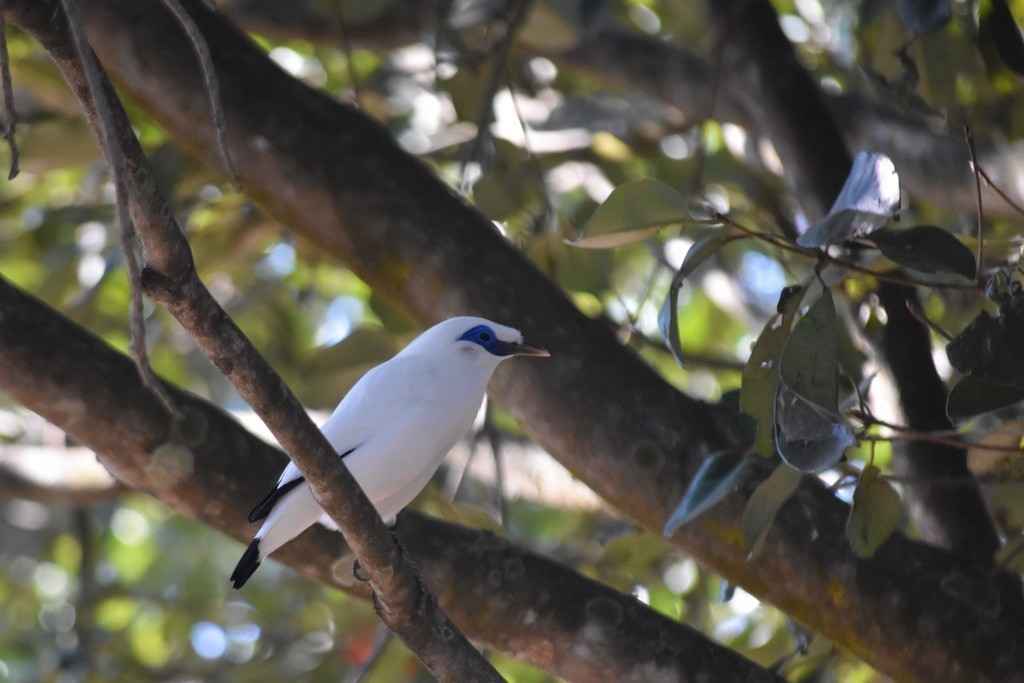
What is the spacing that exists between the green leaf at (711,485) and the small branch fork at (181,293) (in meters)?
0.56

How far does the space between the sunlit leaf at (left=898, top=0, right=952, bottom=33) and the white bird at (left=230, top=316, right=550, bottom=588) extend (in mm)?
1080

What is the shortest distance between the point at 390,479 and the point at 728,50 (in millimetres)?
1983

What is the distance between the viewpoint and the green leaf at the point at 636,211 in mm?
2242

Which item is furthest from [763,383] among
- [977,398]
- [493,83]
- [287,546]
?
[493,83]

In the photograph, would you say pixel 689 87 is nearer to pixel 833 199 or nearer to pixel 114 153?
pixel 833 199

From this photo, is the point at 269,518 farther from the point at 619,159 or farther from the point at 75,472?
the point at 619,159

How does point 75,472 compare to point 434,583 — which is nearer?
point 434,583

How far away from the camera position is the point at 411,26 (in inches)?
181

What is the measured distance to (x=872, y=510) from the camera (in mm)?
2373

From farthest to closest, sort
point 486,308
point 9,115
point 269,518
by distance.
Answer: point 486,308, point 269,518, point 9,115

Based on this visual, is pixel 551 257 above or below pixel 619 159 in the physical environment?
above

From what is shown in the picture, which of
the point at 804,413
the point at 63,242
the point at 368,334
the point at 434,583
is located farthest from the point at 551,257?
the point at 63,242

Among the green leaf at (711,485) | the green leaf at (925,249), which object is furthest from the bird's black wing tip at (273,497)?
the green leaf at (925,249)

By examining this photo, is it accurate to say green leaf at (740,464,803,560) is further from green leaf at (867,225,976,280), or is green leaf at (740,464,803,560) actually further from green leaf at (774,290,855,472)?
green leaf at (867,225,976,280)
